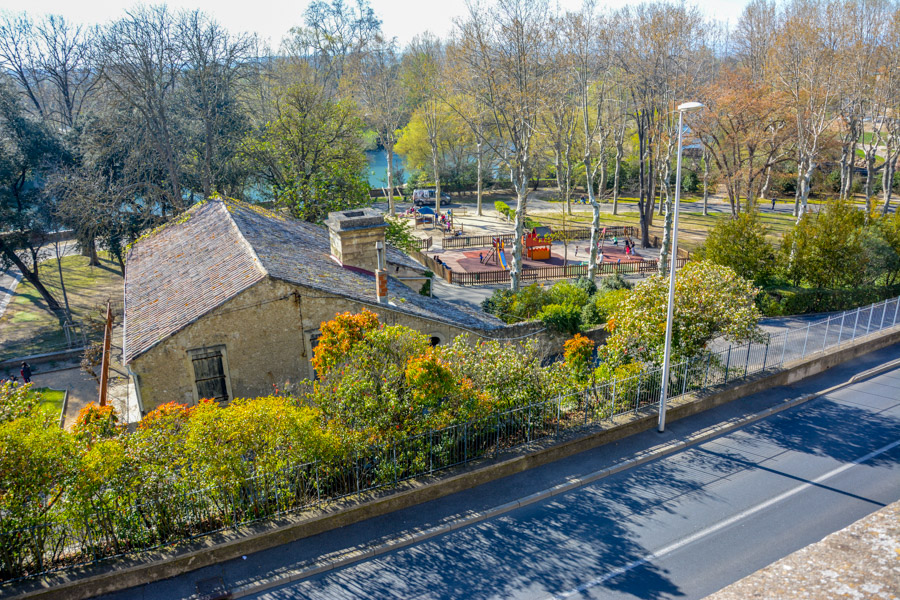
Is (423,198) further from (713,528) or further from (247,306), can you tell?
(713,528)

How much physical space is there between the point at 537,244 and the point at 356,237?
76.7ft

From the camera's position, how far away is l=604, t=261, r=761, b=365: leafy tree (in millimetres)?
17797

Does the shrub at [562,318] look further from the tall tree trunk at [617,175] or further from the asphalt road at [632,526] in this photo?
the tall tree trunk at [617,175]

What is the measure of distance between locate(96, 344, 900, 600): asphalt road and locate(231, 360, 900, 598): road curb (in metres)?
0.12

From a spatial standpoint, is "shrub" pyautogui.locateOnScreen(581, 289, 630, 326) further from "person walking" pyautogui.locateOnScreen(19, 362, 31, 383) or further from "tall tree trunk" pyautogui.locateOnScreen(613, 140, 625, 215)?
"tall tree trunk" pyautogui.locateOnScreen(613, 140, 625, 215)

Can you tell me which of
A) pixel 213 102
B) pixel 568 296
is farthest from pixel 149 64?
pixel 568 296

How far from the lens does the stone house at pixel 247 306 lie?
16547 millimetres

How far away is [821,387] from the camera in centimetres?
2034

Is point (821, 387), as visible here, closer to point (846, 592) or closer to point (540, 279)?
point (846, 592)

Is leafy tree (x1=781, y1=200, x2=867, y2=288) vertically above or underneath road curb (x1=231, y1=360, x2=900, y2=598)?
above

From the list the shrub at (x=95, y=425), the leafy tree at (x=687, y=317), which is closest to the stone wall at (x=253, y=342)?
the shrub at (x=95, y=425)

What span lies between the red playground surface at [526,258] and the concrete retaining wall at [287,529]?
24.7m

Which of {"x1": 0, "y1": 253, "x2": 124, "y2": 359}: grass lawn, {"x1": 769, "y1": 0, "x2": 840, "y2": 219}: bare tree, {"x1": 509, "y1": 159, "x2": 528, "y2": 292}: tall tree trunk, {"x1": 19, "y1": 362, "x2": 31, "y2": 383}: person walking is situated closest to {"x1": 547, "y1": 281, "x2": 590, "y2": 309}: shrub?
{"x1": 509, "y1": 159, "x2": 528, "y2": 292}: tall tree trunk

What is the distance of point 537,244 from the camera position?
43469 millimetres
